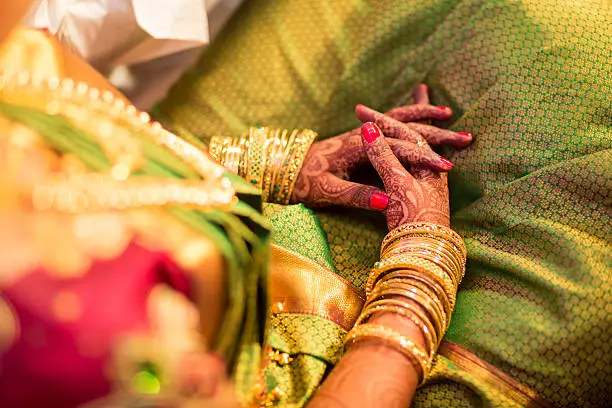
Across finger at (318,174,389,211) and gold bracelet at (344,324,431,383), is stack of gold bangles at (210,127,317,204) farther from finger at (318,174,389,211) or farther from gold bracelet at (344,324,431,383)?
gold bracelet at (344,324,431,383)

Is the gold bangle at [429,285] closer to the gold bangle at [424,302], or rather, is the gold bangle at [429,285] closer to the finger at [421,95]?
the gold bangle at [424,302]

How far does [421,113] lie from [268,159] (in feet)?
0.93

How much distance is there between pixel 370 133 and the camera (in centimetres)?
87

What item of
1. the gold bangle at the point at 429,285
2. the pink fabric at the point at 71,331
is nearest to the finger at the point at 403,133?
the gold bangle at the point at 429,285

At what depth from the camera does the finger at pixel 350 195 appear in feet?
2.80

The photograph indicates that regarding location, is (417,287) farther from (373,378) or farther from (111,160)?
(111,160)

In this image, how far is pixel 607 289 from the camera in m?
0.67

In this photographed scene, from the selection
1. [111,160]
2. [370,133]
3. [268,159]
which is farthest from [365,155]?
[111,160]

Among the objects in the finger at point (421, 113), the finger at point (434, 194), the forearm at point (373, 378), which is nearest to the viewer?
the forearm at point (373, 378)

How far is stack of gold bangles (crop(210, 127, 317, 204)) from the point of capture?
948 mm

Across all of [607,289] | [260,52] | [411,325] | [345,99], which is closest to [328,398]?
[411,325]

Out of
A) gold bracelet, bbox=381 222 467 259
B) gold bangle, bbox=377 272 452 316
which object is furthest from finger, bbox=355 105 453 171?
gold bangle, bbox=377 272 452 316

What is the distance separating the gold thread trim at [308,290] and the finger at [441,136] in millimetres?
308

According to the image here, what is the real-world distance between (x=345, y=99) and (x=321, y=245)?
1.11 ft
